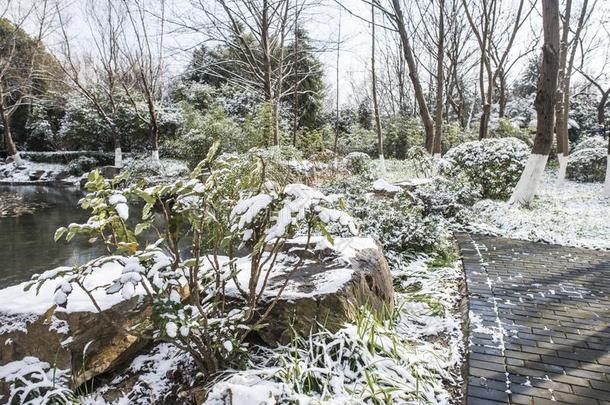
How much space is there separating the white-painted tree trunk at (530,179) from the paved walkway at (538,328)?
2.61 meters

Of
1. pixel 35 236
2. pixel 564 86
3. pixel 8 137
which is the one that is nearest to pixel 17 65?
pixel 8 137

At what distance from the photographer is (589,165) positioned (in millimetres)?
11398

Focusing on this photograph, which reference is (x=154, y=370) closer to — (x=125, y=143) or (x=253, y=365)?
(x=253, y=365)

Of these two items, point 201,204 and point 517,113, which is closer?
point 201,204

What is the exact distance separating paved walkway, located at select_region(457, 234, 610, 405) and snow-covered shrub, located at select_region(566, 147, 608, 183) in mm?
8796

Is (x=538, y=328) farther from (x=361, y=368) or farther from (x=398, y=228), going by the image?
(x=398, y=228)

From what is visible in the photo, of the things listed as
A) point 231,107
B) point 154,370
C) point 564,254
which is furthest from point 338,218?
point 231,107

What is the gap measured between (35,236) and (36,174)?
11.3 metres

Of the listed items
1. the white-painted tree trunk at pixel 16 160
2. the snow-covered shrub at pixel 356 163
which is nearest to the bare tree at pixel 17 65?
the white-painted tree trunk at pixel 16 160

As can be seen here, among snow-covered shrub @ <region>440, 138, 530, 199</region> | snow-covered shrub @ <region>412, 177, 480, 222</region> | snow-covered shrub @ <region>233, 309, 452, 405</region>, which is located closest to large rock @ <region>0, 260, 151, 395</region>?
snow-covered shrub @ <region>233, 309, 452, 405</region>

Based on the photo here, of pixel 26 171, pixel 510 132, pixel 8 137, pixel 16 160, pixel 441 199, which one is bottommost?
pixel 441 199

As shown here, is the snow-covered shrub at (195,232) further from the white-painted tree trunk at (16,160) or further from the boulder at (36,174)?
the white-painted tree trunk at (16,160)

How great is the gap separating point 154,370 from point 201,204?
48.7 inches

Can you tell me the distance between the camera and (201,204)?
6.74 ft
